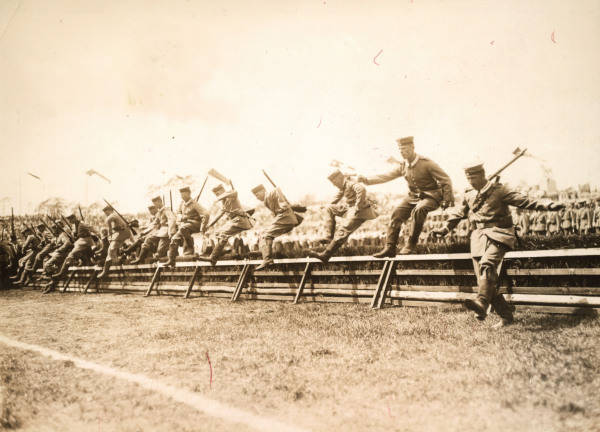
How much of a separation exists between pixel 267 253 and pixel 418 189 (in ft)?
12.9

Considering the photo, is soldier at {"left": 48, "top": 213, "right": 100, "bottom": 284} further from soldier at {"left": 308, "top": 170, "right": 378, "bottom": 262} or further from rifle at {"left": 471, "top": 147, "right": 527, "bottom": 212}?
rifle at {"left": 471, "top": 147, "right": 527, "bottom": 212}

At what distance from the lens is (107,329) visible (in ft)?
26.5

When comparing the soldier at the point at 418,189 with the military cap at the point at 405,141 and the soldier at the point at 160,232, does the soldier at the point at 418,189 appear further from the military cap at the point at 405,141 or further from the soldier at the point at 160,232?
the soldier at the point at 160,232

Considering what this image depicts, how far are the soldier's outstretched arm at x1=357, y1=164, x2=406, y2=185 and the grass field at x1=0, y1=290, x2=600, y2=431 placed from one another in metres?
2.33

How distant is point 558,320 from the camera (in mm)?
5797

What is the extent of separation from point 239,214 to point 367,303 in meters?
4.60

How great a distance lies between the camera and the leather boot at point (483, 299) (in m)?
5.70

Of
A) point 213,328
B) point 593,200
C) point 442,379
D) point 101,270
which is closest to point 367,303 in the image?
point 213,328

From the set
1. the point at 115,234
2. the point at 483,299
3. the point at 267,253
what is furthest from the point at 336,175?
the point at 115,234

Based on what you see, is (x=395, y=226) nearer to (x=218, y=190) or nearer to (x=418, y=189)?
(x=418, y=189)

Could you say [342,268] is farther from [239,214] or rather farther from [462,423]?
[462,423]

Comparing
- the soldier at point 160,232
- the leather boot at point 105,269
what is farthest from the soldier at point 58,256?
the soldier at point 160,232

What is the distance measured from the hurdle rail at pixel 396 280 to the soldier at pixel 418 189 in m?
0.34

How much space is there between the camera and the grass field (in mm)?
3492
